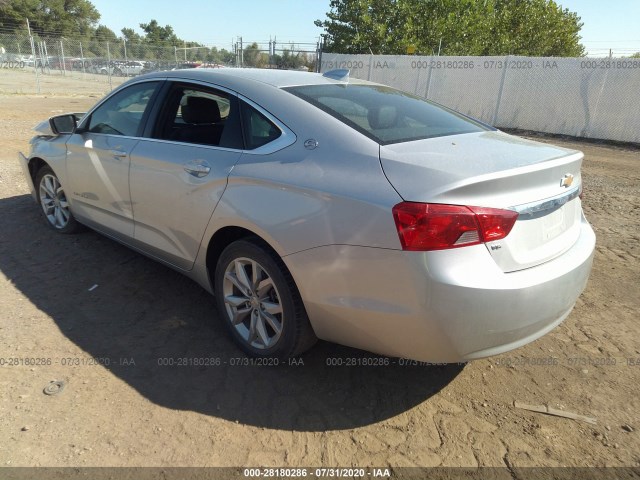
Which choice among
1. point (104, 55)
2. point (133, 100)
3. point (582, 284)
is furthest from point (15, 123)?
point (104, 55)

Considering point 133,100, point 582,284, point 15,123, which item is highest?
point 133,100

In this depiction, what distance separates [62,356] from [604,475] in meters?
2.93

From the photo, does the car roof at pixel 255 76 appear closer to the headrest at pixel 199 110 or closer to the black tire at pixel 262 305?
the headrest at pixel 199 110

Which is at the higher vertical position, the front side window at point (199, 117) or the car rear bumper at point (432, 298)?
the front side window at point (199, 117)

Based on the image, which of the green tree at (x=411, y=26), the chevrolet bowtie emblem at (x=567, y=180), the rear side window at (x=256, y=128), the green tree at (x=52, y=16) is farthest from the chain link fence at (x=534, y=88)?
the green tree at (x=52, y=16)

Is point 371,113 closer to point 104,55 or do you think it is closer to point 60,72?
point 104,55

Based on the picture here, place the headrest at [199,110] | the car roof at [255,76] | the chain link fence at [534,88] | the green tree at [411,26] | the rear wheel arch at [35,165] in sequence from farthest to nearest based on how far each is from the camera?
1. the green tree at [411,26]
2. the chain link fence at [534,88]
3. the rear wheel arch at [35,165]
4. the headrest at [199,110]
5. the car roof at [255,76]

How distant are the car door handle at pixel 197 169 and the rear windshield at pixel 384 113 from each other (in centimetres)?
69

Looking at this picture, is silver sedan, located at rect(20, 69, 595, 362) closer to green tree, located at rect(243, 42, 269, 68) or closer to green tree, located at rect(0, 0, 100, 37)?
green tree, located at rect(243, 42, 269, 68)

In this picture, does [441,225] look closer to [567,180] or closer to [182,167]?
[567,180]

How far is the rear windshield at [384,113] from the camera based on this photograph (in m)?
2.54

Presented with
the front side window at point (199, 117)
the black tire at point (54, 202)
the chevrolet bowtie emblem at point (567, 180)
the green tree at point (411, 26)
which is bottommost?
the black tire at point (54, 202)

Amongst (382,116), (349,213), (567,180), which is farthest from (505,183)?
(382,116)

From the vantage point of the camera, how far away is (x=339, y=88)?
3111mm
